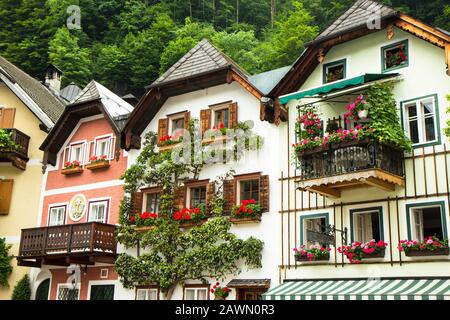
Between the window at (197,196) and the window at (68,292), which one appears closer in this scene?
the window at (197,196)

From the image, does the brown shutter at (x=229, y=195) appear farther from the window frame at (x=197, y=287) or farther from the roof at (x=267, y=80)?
the roof at (x=267, y=80)

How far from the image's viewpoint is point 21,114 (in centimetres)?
2772

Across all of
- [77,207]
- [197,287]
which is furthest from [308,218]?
[77,207]

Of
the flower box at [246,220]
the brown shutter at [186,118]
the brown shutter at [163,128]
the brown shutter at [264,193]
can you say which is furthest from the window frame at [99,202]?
the brown shutter at [264,193]

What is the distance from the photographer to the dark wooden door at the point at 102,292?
22766 mm

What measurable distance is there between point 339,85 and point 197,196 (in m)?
7.22

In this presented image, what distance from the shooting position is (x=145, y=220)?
872 inches

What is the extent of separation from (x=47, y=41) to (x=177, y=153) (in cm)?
Result: 2563

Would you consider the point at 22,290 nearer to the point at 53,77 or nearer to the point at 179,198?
the point at 179,198

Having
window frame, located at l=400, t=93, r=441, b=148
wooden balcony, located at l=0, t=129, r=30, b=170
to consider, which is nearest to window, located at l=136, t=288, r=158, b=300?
wooden balcony, located at l=0, t=129, r=30, b=170

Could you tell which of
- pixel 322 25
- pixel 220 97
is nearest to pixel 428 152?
pixel 220 97

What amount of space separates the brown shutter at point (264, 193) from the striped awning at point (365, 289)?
2.79m

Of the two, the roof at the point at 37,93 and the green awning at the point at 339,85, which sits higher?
the roof at the point at 37,93
